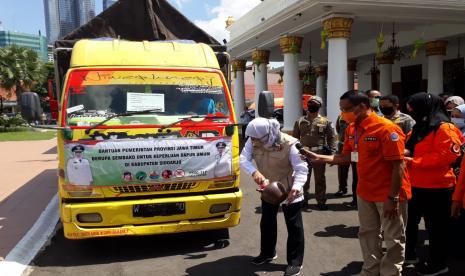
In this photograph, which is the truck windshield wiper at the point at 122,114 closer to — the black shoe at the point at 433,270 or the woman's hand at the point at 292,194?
the woman's hand at the point at 292,194

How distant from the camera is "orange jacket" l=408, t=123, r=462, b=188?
3.71 meters

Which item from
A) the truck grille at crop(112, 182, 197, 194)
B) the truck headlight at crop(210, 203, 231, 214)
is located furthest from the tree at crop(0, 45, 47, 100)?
the truck headlight at crop(210, 203, 231, 214)

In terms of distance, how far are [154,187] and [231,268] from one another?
3.79 feet

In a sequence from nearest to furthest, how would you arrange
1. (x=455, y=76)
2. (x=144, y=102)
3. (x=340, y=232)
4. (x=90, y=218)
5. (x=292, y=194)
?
(x=292, y=194) < (x=90, y=218) < (x=144, y=102) < (x=340, y=232) < (x=455, y=76)

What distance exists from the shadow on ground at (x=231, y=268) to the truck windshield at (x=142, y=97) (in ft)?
5.25

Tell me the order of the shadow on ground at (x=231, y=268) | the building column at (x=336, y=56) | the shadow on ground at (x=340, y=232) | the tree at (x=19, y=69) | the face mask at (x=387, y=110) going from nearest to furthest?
the shadow on ground at (x=231, y=268), the shadow on ground at (x=340, y=232), the face mask at (x=387, y=110), the building column at (x=336, y=56), the tree at (x=19, y=69)

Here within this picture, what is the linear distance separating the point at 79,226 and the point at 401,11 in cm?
1038

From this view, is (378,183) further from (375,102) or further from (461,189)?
(375,102)

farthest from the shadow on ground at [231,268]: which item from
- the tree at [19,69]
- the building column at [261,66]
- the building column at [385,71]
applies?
the tree at [19,69]

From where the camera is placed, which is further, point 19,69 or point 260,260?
point 19,69

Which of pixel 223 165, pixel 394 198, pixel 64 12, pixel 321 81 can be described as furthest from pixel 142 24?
pixel 64 12

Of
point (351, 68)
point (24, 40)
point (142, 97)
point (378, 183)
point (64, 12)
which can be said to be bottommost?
point (378, 183)

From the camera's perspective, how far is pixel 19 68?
34125mm

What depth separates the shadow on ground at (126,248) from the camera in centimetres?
477
